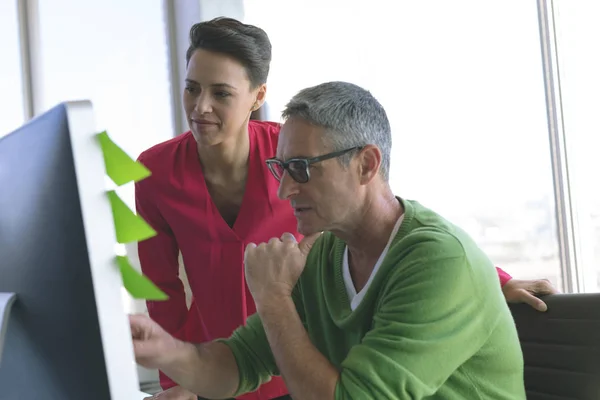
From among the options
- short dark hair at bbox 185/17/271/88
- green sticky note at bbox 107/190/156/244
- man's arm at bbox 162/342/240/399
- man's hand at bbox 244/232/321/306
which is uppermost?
short dark hair at bbox 185/17/271/88

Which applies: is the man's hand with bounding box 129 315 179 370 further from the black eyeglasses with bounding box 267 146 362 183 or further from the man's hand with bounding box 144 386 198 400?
the black eyeglasses with bounding box 267 146 362 183

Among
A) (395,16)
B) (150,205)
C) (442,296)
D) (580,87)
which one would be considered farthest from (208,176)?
(395,16)

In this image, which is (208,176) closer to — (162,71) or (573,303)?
(573,303)

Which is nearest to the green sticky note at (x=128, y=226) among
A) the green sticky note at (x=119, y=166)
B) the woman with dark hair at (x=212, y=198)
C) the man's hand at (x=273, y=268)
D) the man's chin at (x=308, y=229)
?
the green sticky note at (x=119, y=166)

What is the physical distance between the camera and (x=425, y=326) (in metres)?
1.21

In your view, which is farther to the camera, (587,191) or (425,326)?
(587,191)

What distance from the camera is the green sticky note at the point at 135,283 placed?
637 mm

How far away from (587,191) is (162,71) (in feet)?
7.73

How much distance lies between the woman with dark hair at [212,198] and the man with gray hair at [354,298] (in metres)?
0.41

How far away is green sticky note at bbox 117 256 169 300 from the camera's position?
25.1 inches

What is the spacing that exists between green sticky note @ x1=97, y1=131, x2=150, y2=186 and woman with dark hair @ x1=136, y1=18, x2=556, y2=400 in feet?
4.41

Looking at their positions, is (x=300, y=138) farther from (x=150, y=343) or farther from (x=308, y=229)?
(x=150, y=343)

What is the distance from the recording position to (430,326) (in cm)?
121

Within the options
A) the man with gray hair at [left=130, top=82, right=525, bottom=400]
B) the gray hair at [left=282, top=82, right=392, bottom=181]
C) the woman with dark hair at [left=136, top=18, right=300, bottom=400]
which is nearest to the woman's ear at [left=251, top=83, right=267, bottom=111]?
the woman with dark hair at [left=136, top=18, right=300, bottom=400]
